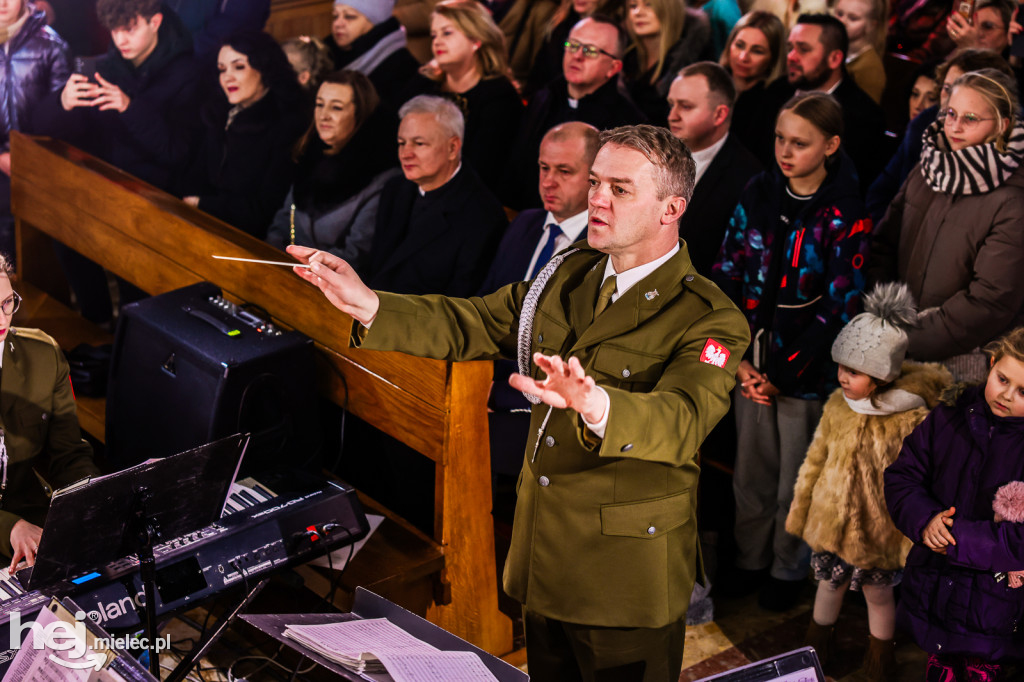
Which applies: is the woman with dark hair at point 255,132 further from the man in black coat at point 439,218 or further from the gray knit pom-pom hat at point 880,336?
the gray knit pom-pom hat at point 880,336

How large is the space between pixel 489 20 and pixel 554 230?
5.26 ft

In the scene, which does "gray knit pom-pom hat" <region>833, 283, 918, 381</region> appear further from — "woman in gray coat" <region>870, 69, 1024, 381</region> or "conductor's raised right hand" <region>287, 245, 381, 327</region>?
"conductor's raised right hand" <region>287, 245, 381, 327</region>

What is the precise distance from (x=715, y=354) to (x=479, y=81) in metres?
2.99

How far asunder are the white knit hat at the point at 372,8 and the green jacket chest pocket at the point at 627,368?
3.79 metres

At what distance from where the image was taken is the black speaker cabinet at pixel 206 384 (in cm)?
304

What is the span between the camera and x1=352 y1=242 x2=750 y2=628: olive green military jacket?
2078mm

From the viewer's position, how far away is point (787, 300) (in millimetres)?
3412

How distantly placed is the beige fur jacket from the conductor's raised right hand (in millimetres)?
1536

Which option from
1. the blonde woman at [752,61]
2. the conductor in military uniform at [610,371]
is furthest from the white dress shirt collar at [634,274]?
the blonde woman at [752,61]

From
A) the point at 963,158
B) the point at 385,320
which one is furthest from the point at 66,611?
the point at 963,158

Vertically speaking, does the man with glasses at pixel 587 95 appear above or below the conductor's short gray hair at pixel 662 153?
below

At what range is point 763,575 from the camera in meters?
3.67

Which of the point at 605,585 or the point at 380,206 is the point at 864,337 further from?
the point at 380,206

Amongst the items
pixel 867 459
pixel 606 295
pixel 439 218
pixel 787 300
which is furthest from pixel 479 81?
pixel 606 295
